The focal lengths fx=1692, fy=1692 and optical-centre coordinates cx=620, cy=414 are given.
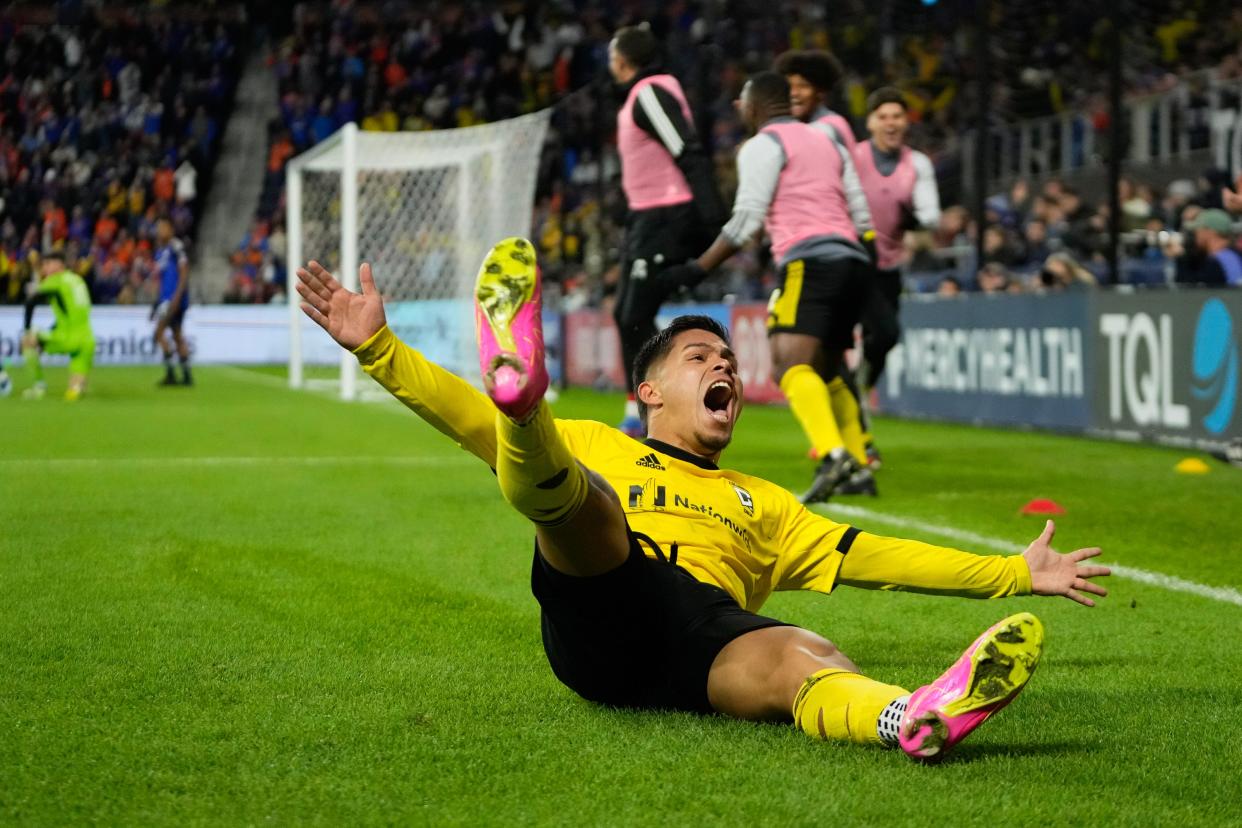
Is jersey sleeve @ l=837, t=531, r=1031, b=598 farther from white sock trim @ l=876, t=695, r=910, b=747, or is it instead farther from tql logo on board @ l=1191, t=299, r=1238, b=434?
tql logo on board @ l=1191, t=299, r=1238, b=434

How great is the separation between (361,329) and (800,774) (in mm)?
1248

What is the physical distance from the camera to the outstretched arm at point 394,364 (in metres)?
3.44

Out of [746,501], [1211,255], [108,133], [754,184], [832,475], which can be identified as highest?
[108,133]

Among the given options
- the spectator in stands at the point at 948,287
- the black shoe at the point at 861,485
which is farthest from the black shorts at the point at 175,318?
the black shoe at the point at 861,485

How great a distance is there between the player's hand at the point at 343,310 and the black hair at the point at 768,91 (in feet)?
16.7

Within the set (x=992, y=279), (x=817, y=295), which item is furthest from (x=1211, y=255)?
(x=817, y=295)

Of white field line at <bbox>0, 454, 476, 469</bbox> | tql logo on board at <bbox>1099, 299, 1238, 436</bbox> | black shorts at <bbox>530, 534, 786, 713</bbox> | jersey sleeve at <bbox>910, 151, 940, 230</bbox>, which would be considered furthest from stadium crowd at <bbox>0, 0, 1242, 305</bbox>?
black shorts at <bbox>530, 534, 786, 713</bbox>

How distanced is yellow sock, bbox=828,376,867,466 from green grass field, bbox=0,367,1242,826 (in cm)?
43

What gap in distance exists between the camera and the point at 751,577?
12.5ft

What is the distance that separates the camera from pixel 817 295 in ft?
26.5

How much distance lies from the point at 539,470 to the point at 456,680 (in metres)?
1.13

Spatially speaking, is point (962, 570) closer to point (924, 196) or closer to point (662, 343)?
point (662, 343)

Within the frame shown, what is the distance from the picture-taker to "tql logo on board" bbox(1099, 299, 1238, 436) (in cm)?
1070

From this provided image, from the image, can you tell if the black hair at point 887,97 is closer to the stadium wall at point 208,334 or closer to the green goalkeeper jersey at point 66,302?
the green goalkeeper jersey at point 66,302
